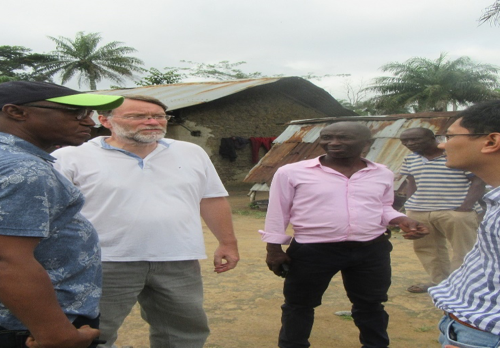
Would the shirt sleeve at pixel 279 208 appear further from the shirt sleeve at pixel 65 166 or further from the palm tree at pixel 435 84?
the palm tree at pixel 435 84

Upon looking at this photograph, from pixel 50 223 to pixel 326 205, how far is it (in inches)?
72.8

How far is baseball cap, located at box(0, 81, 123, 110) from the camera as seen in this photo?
1625 mm

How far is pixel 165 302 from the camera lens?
274 centimetres

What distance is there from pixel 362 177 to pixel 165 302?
1.41 meters

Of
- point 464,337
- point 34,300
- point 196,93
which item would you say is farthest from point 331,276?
point 196,93

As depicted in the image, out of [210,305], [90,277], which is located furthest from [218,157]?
[90,277]

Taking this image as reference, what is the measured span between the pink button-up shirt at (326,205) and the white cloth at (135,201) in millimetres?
627

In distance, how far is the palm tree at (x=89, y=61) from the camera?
40.2 m

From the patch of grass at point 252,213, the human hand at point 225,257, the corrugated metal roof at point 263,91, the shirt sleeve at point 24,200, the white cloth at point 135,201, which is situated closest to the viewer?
the shirt sleeve at point 24,200

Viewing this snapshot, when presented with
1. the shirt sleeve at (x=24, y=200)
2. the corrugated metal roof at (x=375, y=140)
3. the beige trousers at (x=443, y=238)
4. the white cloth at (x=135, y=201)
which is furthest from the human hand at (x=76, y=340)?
the corrugated metal roof at (x=375, y=140)

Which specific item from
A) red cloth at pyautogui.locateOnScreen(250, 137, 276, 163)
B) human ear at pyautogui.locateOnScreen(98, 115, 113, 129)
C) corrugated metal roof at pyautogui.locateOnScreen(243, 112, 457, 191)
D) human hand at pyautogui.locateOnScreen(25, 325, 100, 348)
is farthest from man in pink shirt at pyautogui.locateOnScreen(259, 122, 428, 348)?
red cloth at pyautogui.locateOnScreen(250, 137, 276, 163)

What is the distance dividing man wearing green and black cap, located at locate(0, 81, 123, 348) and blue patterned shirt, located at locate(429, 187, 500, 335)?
1202mm

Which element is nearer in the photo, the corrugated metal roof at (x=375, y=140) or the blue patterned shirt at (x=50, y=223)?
the blue patterned shirt at (x=50, y=223)

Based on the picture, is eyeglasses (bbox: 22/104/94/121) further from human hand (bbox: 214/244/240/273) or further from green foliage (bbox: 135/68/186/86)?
green foliage (bbox: 135/68/186/86)
